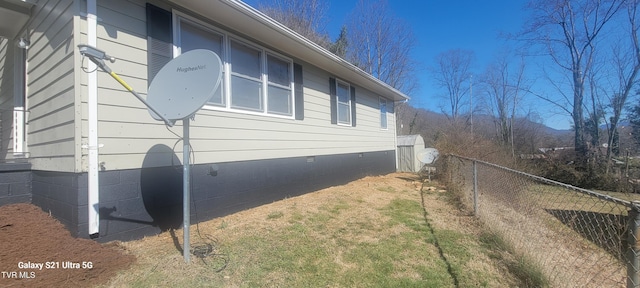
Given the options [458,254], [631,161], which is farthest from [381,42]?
[458,254]

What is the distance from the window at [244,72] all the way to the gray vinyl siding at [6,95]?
3.48 m

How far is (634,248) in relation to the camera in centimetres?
160

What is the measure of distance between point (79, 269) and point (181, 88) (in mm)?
2016

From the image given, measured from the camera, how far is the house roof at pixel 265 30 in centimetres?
442

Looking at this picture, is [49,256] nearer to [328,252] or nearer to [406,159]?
[328,252]

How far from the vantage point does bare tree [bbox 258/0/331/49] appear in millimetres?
16594

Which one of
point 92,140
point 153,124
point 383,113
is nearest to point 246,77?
point 153,124

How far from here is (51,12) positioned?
3822 mm

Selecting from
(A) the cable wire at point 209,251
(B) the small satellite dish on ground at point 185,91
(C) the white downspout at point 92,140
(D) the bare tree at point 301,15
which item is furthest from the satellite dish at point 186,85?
(D) the bare tree at point 301,15

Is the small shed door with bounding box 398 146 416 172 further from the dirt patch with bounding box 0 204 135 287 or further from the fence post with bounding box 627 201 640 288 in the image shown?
the dirt patch with bounding box 0 204 135 287

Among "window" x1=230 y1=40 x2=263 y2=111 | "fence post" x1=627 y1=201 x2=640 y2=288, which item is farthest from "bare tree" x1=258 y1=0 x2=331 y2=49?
"fence post" x1=627 y1=201 x2=640 y2=288

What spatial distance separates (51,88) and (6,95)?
3.31 meters

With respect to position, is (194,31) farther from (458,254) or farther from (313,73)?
(458,254)

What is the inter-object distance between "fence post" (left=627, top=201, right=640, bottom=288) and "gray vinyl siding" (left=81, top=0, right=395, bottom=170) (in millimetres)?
4682
